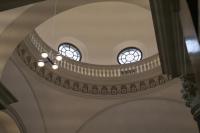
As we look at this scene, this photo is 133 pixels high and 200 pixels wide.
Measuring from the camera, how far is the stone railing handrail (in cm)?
1358

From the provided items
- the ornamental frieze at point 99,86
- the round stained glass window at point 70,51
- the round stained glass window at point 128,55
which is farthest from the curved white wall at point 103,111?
the round stained glass window at point 128,55

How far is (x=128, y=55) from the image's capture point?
1598 centimetres

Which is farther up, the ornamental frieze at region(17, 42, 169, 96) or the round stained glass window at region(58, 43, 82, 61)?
the round stained glass window at region(58, 43, 82, 61)

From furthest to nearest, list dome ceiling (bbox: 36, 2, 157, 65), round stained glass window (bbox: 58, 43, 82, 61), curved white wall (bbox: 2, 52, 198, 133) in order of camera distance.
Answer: dome ceiling (bbox: 36, 2, 157, 65), round stained glass window (bbox: 58, 43, 82, 61), curved white wall (bbox: 2, 52, 198, 133)

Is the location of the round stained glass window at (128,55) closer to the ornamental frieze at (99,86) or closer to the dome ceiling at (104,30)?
the dome ceiling at (104,30)

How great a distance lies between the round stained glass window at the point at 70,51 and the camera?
15.3 m

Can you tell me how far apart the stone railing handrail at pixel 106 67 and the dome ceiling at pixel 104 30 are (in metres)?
1.21

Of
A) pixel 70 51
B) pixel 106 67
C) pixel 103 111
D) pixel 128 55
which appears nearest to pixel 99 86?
pixel 103 111

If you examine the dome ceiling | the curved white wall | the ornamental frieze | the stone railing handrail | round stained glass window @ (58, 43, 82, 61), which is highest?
the dome ceiling

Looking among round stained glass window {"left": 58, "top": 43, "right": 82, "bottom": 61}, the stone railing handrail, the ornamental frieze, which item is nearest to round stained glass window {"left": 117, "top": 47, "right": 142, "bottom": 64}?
the stone railing handrail

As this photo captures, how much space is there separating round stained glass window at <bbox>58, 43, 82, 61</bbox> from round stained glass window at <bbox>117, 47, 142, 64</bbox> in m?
1.88

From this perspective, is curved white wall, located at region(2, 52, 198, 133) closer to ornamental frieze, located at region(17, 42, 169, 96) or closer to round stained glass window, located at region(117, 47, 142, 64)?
ornamental frieze, located at region(17, 42, 169, 96)

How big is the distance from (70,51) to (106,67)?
2028 millimetres

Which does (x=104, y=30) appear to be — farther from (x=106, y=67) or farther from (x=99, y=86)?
(x=99, y=86)
